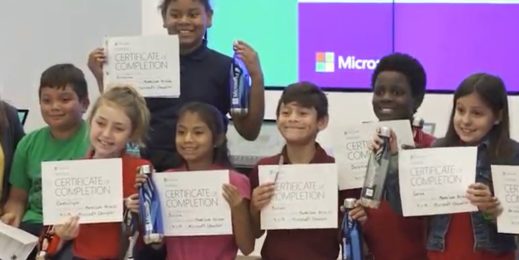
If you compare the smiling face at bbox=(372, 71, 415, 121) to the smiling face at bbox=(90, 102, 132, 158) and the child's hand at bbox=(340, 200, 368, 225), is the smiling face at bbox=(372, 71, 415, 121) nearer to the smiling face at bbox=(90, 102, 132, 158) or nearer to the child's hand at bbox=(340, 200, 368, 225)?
the child's hand at bbox=(340, 200, 368, 225)

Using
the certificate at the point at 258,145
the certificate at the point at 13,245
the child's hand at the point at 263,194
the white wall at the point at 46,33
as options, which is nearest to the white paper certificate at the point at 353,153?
the child's hand at the point at 263,194

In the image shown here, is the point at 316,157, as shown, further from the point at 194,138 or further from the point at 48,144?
the point at 48,144

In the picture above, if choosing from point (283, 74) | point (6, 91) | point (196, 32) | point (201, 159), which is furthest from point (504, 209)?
point (6, 91)

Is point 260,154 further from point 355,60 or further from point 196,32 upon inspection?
point 196,32

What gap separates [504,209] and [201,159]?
0.83m

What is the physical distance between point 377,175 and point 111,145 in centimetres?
73

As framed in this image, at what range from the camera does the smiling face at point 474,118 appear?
7.09ft

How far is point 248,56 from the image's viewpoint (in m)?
2.40

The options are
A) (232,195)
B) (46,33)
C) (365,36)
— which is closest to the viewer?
(232,195)

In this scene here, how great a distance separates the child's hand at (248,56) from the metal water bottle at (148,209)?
46 centimetres

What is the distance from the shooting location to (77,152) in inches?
95.9

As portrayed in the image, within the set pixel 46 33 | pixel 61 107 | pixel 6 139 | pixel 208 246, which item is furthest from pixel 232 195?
pixel 46 33

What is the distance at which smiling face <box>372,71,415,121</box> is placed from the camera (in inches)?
92.4

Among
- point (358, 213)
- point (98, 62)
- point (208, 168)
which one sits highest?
point (98, 62)
